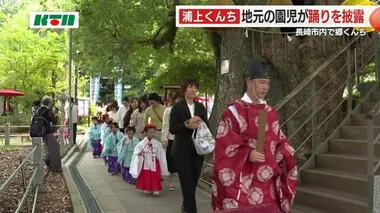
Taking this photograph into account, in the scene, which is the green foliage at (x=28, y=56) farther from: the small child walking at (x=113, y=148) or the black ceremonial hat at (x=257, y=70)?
the black ceremonial hat at (x=257, y=70)

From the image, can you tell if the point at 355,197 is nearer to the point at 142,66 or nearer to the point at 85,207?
the point at 85,207

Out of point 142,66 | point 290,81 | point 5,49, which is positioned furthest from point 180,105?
point 5,49

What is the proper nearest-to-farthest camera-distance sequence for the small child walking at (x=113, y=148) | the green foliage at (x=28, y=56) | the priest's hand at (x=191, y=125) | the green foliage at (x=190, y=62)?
1. the priest's hand at (x=191, y=125)
2. the small child walking at (x=113, y=148)
3. the green foliage at (x=190, y=62)
4. the green foliage at (x=28, y=56)

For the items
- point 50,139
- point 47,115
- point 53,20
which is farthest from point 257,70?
point 53,20

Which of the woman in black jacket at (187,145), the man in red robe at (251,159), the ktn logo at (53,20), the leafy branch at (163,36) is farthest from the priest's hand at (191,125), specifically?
the leafy branch at (163,36)

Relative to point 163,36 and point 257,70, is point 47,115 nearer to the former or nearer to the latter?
point 163,36

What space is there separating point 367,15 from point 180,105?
4.03 meters

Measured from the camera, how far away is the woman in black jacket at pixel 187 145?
17.2ft

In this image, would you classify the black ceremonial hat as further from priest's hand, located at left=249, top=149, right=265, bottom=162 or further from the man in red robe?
priest's hand, located at left=249, top=149, right=265, bottom=162

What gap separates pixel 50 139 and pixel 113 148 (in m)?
1.44

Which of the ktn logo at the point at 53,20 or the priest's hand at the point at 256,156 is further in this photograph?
the ktn logo at the point at 53,20

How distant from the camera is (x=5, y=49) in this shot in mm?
25234

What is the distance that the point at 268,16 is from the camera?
310 inches

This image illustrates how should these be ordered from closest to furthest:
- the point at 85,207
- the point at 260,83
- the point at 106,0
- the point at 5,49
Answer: the point at 260,83 → the point at 85,207 → the point at 106,0 → the point at 5,49
